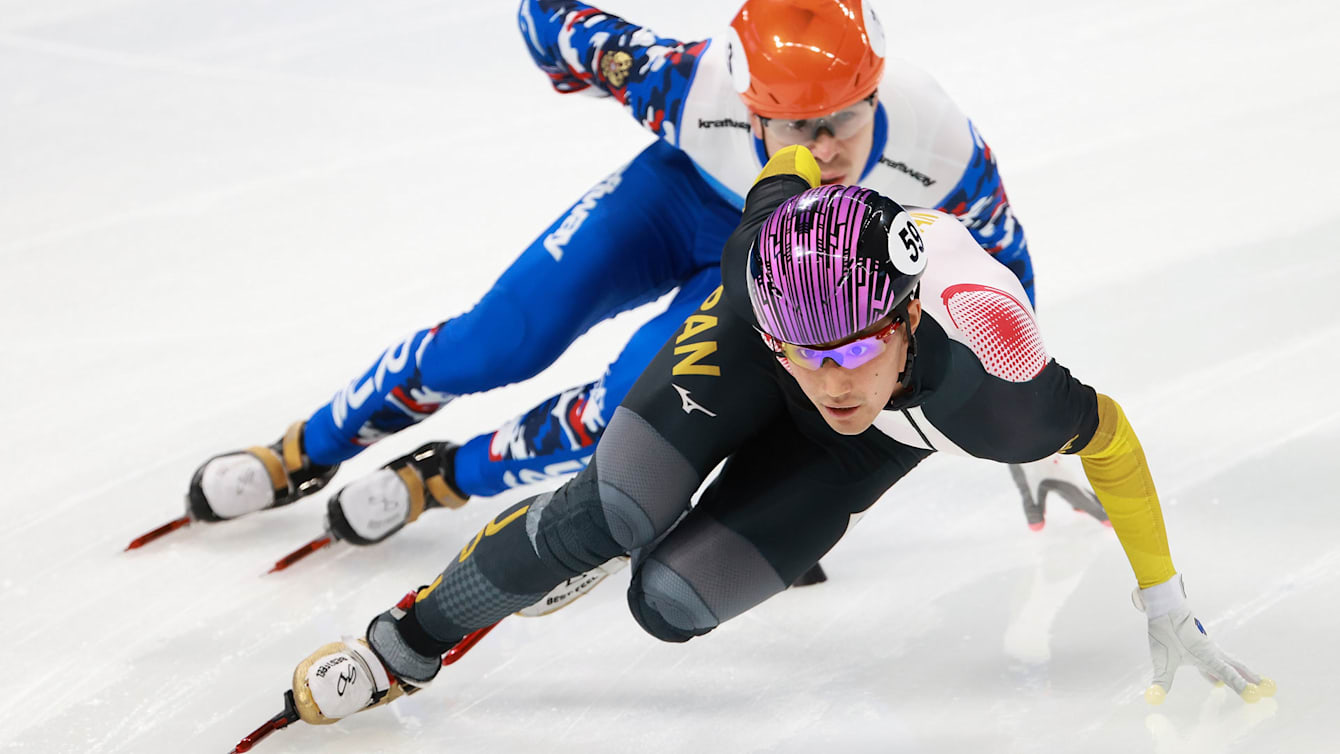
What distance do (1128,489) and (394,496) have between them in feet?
5.19

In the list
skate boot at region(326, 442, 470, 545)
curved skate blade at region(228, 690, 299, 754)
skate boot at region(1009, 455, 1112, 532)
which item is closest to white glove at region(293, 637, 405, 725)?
curved skate blade at region(228, 690, 299, 754)

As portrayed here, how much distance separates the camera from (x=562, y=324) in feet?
9.08

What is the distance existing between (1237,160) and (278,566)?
339 cm

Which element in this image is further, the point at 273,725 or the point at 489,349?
the point at 489,349

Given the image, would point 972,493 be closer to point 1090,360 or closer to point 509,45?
point 1090,360

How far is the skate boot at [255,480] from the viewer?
304 cm

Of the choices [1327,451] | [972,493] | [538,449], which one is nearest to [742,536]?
[538,449]

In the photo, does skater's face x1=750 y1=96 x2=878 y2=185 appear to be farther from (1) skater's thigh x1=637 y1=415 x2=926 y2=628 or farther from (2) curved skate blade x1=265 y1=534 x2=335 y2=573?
(2) curved skate blade x1=265 y1=534 x2=335 y2=573

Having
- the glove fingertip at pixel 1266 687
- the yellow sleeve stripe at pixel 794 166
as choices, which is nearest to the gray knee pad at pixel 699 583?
the yellow sleeve stripe at pixel 794 166

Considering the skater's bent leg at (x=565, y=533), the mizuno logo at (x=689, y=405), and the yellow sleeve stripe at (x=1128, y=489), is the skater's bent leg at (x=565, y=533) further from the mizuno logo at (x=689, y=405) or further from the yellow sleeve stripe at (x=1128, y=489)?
the yellow sleeve stripe at (x=1128, y=489)

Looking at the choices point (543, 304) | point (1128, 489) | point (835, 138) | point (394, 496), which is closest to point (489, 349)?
point (543, 304)

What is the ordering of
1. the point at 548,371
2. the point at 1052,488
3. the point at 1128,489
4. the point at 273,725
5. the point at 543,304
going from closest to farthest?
1. the point at 1128,489
2. the point at 273,725
3. the point at 543,304
4. the point at 1052,488
5. the point at 548,371

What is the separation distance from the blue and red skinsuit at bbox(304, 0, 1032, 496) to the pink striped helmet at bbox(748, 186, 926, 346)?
83 centimetres

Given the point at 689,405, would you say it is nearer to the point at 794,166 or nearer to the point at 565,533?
the point at 565,533
